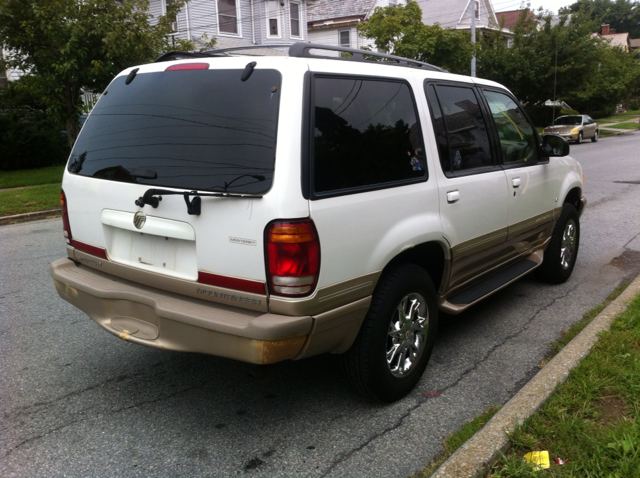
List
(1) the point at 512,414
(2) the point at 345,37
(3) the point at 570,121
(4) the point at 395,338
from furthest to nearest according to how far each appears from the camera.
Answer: (2) the point at 345,37 < (3) the point at 570,121 < (4) the point at 395,338 < (1) the point at 512,414

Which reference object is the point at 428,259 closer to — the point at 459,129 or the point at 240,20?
the point at 459,129

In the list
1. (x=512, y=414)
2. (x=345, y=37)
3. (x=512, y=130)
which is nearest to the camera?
(x=512, y=414)

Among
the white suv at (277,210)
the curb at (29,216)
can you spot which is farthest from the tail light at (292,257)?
the curb at (29,216)

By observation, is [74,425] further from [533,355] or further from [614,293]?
[614,293]

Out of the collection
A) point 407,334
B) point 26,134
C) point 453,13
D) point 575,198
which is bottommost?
point 407,334

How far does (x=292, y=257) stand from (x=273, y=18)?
2827 centimetres

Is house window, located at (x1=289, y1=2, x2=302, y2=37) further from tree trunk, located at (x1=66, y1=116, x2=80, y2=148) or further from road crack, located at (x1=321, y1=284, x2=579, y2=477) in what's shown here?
road crack, located at (x1=321, y1=284, x2=579, y2=477)

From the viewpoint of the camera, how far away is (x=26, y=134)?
55.6 feet

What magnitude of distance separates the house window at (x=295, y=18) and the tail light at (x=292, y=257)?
29191mm

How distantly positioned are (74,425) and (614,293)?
4.65 m

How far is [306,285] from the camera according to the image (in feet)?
9.37

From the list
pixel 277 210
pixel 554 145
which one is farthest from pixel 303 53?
pixel 554 145

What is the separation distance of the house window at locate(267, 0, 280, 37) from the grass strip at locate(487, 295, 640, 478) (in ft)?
90.4

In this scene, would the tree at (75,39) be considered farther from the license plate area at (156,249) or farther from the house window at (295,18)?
the house window at (295,18)
